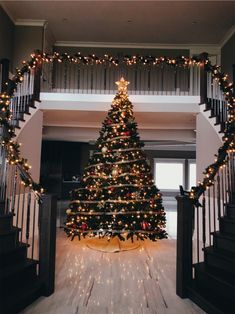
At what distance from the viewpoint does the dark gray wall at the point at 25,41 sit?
7449 mm

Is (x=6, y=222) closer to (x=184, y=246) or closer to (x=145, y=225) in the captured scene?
(x=184, y=246)

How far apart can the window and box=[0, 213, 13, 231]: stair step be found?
36.0 ft

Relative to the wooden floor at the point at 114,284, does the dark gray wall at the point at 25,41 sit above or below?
above

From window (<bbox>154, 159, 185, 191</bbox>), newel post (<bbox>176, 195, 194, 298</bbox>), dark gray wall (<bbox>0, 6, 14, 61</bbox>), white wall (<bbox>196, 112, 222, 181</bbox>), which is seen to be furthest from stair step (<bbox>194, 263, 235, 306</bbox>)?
window (<bbox>154, 159, 185, 191</bbox>)

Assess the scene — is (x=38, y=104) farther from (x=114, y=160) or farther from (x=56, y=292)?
(x=56, y=292)

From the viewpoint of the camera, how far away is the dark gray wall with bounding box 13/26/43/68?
745 cm

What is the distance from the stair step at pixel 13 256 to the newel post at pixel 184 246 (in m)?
1.76

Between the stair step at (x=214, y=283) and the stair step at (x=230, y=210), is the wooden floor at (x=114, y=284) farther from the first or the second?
the stair step at (x=230, y=210)

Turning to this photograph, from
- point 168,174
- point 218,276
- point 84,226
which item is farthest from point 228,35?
point 168,174

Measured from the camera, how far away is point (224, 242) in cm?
298

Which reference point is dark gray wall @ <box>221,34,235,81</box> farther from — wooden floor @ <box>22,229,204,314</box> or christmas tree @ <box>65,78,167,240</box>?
wooden floor @ <box>22,229,204,314</box>

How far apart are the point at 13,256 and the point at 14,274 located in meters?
0.23

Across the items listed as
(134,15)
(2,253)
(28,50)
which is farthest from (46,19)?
(2,253)

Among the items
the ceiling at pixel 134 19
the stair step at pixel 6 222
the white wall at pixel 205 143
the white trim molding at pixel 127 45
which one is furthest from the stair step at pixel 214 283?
the white trim molding at pixel 127 45
